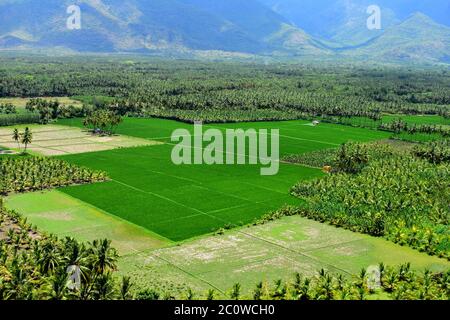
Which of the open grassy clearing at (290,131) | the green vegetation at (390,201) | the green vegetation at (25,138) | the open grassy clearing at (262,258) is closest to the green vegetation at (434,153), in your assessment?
the green vegetation at (390,201)

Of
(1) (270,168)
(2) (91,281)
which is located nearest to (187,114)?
(1) (270,168)

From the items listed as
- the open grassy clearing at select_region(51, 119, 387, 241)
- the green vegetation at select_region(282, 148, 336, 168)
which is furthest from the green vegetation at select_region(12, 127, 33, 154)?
the green vegetation at select_region(282, 148, 336, 168)

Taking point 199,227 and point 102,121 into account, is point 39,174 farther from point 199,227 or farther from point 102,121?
point 102,121

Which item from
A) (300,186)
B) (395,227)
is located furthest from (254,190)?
(395,227)

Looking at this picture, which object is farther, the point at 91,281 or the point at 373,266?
the point at 373,266

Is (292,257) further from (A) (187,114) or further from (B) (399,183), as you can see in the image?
(A) (187,114)

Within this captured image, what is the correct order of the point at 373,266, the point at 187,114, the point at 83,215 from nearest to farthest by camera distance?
the point at 373,266
the point at 83,215
the point at 187,114

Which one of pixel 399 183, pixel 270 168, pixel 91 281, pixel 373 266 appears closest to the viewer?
pixel 91 281

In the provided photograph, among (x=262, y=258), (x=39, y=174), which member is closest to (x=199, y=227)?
(x=262, y=258)
